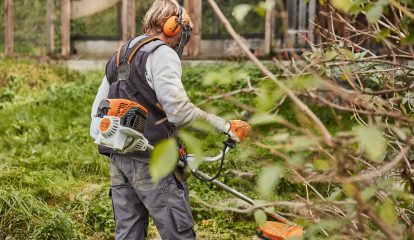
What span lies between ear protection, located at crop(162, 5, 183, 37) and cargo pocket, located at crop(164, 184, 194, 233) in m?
0.82

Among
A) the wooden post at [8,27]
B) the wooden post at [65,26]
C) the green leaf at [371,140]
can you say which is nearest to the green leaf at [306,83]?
the green leaf at [371,140]

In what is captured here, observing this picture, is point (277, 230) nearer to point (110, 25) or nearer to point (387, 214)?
point (387, 214)

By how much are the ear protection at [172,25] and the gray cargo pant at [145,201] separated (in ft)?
2.31

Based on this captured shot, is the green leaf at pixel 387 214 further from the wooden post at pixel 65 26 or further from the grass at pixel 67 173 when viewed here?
the wooden post at pixel 65 26

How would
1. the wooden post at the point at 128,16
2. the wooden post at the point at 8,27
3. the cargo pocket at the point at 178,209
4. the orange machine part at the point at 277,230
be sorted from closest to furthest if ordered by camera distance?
1. the orange machine part at the point at 277,230
2. the cargo pocket at the point at 178,209
3. the wooden post at the point at 128,16
4. the wooden post at the point at 8,27

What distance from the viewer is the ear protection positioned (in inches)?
145

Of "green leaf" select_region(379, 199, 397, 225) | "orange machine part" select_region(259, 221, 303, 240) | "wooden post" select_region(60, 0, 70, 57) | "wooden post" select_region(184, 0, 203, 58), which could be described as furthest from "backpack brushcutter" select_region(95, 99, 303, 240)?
"wooden post" select_region(60, 0, 70, 57)

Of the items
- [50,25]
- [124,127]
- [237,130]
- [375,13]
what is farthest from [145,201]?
[50,25]

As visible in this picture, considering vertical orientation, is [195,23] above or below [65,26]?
above

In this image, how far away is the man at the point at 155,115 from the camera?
3.48 m

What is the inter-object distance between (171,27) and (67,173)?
3317 mm

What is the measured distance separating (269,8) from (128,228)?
2.38m

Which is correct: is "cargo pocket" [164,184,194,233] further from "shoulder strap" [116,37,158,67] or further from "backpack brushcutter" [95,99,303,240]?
"shoulder strap" [116,37,158,67]

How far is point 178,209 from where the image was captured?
12.1ft
